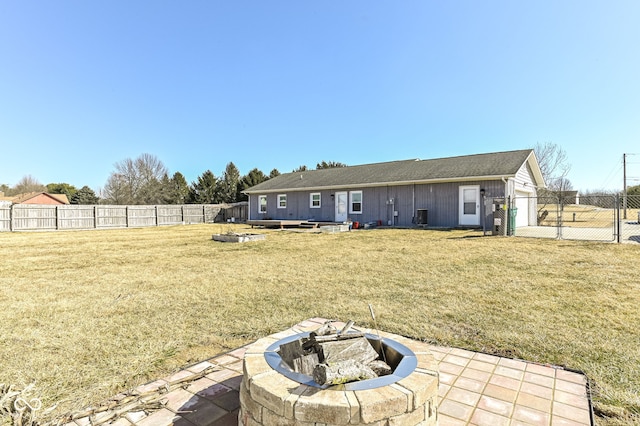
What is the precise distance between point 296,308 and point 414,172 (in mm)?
14461

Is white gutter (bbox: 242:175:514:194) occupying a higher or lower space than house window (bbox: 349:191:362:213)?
higher

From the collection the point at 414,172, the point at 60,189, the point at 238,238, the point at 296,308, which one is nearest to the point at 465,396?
the point at 296,308

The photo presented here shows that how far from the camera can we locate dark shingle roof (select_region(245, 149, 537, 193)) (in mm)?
14535

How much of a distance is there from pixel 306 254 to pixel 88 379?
20.8 ft

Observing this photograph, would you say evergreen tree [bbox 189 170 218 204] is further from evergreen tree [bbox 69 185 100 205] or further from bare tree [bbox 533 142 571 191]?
bare tree [bbox 533 142 571 191]

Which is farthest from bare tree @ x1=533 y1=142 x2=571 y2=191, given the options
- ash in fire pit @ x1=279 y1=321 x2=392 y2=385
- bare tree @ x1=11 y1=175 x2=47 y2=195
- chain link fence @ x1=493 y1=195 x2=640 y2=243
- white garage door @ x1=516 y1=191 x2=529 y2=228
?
bare tree @ x1=11 y1=175 x2=47 y2=195

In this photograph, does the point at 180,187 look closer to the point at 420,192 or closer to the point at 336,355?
the point at 420,192

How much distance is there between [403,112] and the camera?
18.0 m

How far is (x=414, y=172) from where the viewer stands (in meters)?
17.1

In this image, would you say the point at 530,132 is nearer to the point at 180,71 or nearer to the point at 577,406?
the point at 180,71

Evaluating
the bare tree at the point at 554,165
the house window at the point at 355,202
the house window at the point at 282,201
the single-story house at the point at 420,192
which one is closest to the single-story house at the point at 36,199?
the house window at the point at 282,201

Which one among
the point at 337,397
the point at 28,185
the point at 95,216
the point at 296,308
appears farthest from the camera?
the point at 28,185

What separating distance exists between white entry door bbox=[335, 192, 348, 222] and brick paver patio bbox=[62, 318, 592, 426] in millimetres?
16085

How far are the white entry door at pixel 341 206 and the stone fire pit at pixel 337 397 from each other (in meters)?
17.1
